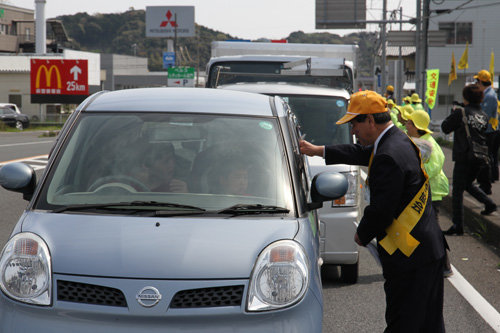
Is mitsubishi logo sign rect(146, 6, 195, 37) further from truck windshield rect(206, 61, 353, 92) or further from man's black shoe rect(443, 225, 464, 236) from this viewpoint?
man's black shoe rect(443, 225, 464, 236)

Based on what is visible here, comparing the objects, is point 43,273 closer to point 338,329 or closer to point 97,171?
point 97,171

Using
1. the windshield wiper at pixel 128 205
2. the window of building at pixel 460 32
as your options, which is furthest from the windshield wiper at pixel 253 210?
the window of building at pixel 460 32

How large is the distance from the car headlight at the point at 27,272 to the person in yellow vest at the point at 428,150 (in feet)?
13.5

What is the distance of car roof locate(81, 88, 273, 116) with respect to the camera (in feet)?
15.1

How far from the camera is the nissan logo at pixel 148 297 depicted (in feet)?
11.1

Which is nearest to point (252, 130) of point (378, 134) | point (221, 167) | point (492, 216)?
point (221, 167)

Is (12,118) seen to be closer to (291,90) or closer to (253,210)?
(291,90)

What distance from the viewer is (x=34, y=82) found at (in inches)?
2148

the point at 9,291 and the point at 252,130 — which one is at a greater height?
the point at 252,130

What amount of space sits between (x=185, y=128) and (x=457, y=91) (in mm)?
50964

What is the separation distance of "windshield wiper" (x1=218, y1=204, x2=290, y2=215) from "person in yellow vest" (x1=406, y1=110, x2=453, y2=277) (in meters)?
3.10

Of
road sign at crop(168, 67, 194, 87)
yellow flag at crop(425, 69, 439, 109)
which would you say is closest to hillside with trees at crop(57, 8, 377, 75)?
road sign at crop(168, 67, 194, 87)

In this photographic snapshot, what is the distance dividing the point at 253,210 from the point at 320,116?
396 centimetres

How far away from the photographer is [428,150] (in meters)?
6.93
